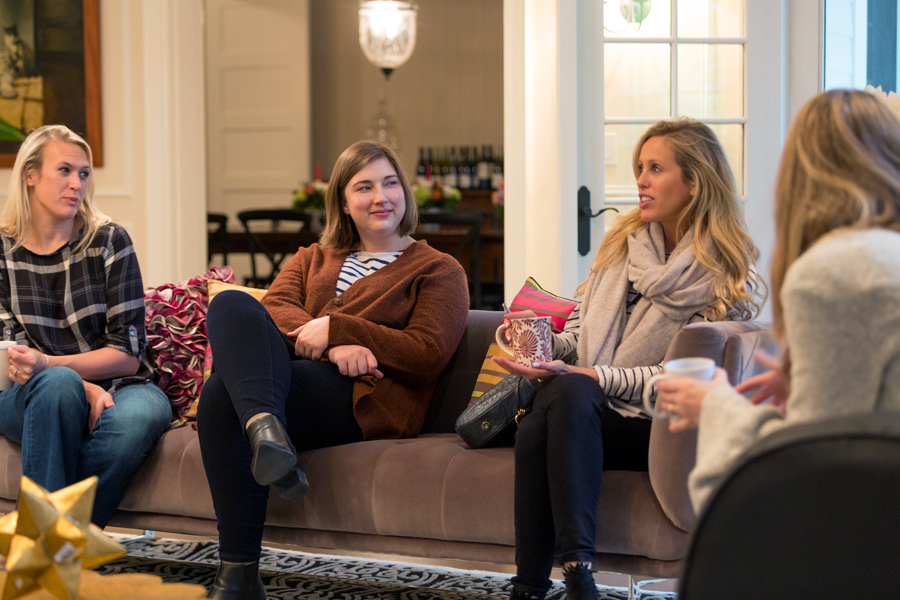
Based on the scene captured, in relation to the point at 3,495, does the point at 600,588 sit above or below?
below

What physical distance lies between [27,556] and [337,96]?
686 cm

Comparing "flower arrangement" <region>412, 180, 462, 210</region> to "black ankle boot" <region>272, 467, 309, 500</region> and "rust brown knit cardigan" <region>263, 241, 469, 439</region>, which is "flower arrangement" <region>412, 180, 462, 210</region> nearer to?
"rust brown knit cardigan" <region>263, 241, 469, 439</region>

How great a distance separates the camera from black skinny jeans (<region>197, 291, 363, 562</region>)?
1.74 metres

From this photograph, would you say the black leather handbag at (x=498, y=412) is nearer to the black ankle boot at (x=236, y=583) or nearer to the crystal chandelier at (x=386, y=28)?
the black ankle boot at (x=236, y=583)

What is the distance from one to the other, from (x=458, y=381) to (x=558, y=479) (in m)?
0.73

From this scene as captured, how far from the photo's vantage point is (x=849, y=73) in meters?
3.23

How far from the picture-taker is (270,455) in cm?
161

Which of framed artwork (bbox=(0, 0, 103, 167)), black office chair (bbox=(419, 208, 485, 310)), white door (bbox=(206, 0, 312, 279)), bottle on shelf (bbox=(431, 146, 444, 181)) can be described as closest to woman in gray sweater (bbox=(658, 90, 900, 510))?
black office chair (bbox=(419, 208, 485, 310))

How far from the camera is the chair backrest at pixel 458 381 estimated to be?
226 cm

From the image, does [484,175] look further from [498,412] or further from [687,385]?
[687,385]

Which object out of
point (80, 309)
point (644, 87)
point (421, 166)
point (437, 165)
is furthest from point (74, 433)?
point (437, 165)

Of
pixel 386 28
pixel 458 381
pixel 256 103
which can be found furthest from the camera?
pixel 256 103

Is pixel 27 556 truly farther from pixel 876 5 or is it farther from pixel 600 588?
pixel 876 5

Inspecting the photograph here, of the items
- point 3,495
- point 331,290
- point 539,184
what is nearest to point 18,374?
point 3,495
